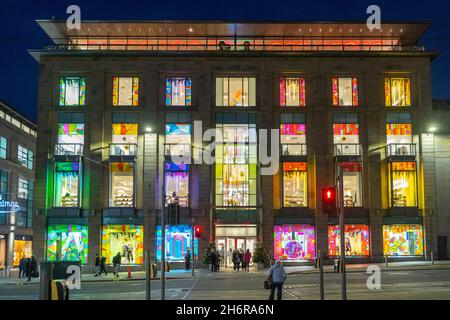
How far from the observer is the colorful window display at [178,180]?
49594 mm

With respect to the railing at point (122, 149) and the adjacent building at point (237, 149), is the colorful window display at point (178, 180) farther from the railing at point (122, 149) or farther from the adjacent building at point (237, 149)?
the railing at point (122, 149)

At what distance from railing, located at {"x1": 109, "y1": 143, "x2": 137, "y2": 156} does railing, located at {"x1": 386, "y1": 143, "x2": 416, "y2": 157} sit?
21451mm

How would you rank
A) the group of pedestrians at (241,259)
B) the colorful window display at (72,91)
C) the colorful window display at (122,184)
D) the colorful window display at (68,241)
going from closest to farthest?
1. the group of pedestrians at (241,259)
2. the colorful window display at (68,241)
3. the colorful window display at (122,184)
4. the colorful window display at (72,91)

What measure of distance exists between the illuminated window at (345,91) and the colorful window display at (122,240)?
20.2 metres

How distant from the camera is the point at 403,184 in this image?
5019cm

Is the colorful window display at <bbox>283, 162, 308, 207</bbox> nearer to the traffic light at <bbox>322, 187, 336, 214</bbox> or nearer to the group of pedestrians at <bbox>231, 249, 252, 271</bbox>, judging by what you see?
the group of pedestrians at <bbox>231, 249, 252, 271</bbox>

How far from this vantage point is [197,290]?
27.8 m

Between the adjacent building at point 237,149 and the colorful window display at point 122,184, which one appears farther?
the colorful window display at point 122,184

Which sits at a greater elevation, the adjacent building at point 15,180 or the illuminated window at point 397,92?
the illuminated window at point 397,92

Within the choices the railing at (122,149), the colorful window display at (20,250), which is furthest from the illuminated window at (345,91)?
the colorful window display at (20,250)

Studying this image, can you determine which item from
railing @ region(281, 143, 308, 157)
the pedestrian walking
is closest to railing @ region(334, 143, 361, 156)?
railing @ region(281, 143, 308, 157)

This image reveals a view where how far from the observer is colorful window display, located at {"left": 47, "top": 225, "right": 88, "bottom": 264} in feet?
161

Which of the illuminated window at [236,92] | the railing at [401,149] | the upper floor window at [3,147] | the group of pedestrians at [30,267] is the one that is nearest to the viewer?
the group of pedestrians at [30,267]
